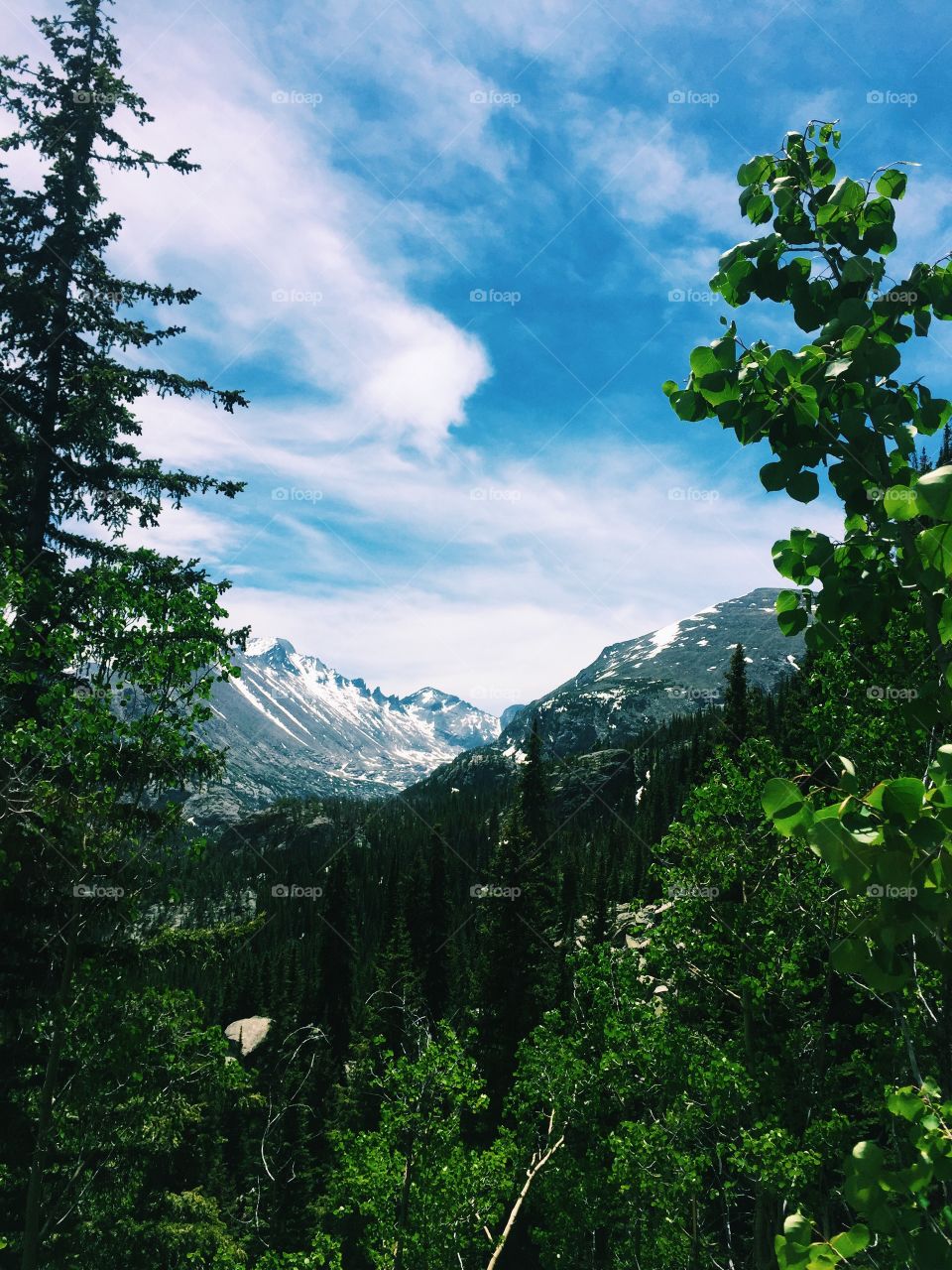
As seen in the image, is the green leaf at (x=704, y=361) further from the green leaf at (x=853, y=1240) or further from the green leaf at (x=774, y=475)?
the green leaf at (x=853, y=1240)

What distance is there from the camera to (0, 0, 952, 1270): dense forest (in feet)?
8.08

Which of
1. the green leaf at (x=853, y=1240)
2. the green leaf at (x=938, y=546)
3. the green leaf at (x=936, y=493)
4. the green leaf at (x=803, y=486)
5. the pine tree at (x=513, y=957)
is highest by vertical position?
the green leaf at (x=803, y=486)

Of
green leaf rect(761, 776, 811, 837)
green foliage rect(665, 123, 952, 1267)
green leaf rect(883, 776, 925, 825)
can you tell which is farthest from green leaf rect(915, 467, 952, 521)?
green leaf rect(761, 776, 811, 837)

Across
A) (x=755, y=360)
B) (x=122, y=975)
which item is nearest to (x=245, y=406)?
(x=122, y=975)

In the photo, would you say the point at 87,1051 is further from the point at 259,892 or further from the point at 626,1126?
the point at 259,892

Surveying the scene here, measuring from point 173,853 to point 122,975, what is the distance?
1696 mm

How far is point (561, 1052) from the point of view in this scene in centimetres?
1455

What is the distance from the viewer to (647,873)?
45.8ft

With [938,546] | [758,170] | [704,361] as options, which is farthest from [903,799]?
[758,170]

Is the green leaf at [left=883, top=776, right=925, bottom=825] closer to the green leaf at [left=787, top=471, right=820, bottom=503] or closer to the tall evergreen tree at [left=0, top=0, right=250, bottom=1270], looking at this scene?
the green leaf at [left=787, top=471, right=820, bottom=503]

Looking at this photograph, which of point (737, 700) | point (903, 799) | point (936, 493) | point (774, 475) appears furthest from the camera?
point (737, 700)

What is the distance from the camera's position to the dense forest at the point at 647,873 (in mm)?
2463

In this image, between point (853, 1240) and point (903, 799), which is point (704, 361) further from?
point (853, 1240)

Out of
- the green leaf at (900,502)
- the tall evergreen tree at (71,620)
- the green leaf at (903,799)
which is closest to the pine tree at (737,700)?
the tall evergreen tree at (71,620)
